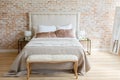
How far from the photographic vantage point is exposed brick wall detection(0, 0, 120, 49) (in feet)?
18.0

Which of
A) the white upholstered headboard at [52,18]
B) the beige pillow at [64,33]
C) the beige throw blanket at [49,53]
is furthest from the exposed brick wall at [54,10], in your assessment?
the beige throw blanket at [49,53]

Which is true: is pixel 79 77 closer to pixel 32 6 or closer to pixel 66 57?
pixel 66 57

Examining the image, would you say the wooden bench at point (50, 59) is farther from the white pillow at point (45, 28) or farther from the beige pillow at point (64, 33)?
the white pillow at point (45, 28)

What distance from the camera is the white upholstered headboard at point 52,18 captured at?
215 inches

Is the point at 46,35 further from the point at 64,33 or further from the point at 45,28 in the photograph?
the point at 64,33

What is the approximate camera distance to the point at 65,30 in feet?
16.6

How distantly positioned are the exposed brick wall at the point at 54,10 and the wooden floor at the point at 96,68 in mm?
681

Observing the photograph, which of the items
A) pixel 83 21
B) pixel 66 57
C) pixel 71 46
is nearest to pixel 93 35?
pixel 83 21

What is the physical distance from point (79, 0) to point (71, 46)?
7.23 feet

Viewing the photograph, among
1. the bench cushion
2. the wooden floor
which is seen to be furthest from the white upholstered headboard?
the bench cushion

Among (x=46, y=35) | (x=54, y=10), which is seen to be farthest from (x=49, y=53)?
(x=54, y=10)

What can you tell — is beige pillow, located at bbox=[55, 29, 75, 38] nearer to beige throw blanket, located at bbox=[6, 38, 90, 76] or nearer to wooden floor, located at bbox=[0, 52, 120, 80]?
wooden floor, located at bbox=[0, 52, 120, 80]

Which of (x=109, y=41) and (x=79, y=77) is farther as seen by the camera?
(x=109, y=41)

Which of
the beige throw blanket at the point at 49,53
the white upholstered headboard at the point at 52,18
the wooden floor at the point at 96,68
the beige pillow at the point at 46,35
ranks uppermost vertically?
the white upholstered headboard at the point at 52,18
